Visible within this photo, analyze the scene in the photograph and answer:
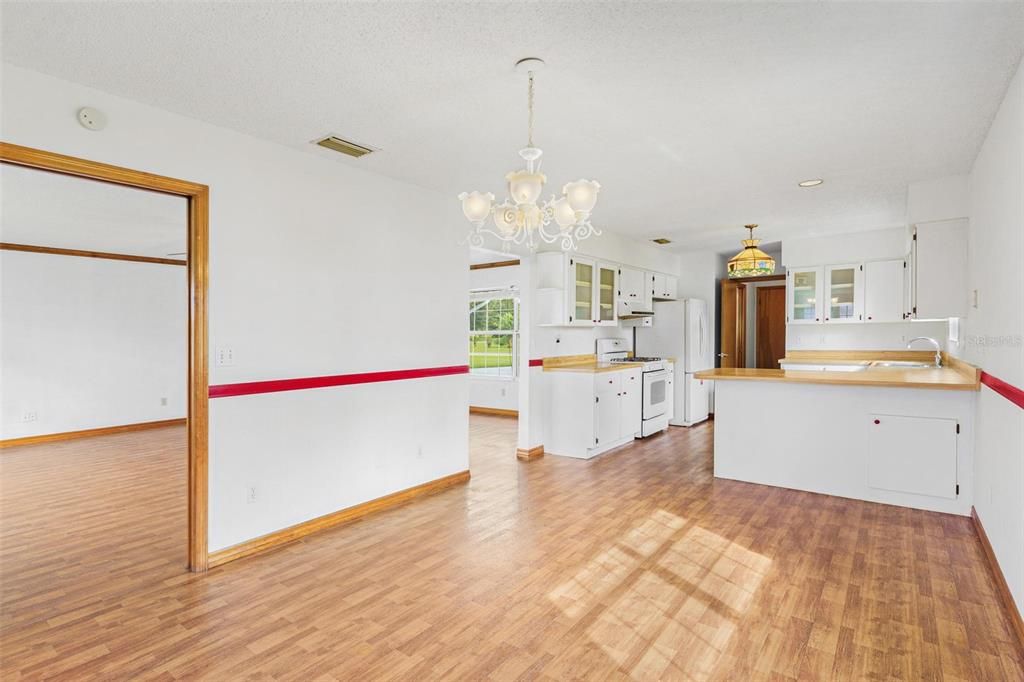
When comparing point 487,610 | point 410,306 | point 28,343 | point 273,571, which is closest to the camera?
point 487,610

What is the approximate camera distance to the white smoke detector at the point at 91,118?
2.50 metres

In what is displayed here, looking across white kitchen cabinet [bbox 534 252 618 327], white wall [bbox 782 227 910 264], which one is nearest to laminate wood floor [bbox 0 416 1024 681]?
white kitchen cabinet [bbox 534 252 618 327]

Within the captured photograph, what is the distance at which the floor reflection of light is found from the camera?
207 centimetres

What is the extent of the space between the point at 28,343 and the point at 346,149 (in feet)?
18.7

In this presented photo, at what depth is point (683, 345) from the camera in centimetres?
714

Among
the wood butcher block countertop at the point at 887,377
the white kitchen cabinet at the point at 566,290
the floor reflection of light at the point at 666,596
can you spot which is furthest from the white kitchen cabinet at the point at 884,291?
the floor reflection of light at the point at 666,596

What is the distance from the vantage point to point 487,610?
240 centimetres

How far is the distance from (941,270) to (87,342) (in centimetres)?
920

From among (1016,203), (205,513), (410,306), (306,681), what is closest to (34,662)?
(205,513)

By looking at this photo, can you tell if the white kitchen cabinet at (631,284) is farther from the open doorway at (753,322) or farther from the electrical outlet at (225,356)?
the electrical outlet at (225,356)

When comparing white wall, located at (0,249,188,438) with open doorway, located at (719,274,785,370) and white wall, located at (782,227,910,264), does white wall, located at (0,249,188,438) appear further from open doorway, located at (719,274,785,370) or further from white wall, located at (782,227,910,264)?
white wall, located at (782,227,910,264)

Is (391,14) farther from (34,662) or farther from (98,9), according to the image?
(34,662)

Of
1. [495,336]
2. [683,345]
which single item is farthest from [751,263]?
[495,336]

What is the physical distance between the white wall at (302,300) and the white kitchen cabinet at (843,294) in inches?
188
